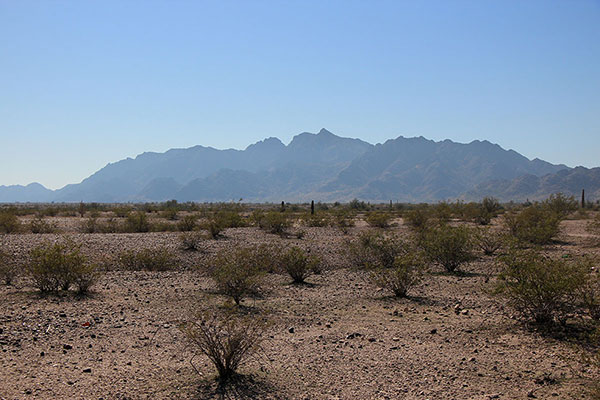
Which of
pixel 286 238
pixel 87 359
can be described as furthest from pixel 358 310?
pixel 286 238

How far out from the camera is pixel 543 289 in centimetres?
856

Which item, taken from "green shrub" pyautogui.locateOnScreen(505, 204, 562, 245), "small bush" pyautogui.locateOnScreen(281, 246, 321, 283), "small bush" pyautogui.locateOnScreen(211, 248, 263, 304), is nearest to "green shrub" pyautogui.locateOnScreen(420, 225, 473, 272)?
"green shrub" pyautogui.locateOnScreen(505, 204, 562, 245)

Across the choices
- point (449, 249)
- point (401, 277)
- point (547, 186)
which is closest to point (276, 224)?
point (449, 249)

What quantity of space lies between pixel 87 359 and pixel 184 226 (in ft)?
64.5

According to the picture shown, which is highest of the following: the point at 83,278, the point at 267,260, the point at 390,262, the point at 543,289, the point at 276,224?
the point at 276,224

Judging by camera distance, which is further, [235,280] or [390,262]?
[390,262]

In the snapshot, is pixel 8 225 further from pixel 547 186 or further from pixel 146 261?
pixel 547 186

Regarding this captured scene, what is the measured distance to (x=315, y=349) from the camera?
7824mm

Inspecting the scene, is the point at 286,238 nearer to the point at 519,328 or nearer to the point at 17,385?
the point at 519,328

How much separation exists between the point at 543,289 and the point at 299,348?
442 centimetres

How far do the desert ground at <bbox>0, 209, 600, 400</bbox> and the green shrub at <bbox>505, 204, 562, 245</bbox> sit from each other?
9.19 metres

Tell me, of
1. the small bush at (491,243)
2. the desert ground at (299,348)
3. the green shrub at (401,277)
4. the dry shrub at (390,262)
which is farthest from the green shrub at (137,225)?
the green shrub at (401,277)

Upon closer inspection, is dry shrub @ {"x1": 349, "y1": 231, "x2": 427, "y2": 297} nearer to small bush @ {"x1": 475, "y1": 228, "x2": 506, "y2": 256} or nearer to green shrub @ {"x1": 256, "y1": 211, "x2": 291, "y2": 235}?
small bush @ {"x1": 475, "y1": 228, "x2": 506, "y2": 256}

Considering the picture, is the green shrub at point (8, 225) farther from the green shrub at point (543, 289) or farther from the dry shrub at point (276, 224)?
the green shrub at point (543, 289)
